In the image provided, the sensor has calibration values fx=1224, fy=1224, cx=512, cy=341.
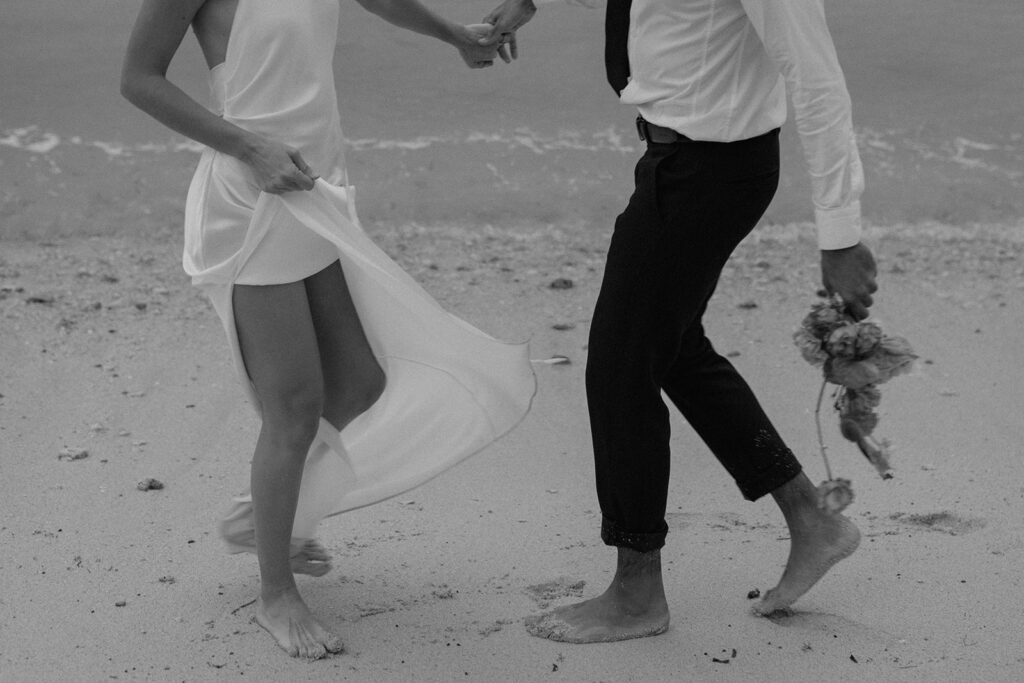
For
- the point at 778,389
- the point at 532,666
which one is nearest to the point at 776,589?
the point at 532,666

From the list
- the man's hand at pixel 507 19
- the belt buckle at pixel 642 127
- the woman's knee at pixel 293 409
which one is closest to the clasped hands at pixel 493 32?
the man's hand at pixel 507 19

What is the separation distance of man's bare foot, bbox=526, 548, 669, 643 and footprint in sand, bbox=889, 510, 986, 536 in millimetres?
806

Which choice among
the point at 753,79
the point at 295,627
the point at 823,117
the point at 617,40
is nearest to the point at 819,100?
the point at 823,117

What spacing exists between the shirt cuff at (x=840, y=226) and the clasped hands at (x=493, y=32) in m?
1.08

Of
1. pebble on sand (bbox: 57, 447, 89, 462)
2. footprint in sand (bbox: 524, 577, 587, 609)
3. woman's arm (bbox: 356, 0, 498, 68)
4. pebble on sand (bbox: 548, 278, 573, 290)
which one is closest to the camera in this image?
footprint in sand (bbox: 524, 577, 587, 609)

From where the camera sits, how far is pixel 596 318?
8.05 ft

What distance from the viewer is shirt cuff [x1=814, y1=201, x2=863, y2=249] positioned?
2.23 meters

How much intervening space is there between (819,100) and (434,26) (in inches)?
44.4

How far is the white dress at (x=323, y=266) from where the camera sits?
A: 238 centimetres

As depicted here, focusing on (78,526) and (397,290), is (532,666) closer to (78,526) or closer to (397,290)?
(397,290)

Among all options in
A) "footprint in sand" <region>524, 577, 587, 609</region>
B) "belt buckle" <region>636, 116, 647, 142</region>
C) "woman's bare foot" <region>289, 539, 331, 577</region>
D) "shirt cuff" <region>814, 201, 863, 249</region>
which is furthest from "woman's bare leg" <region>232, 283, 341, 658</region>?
"shirt cuff" <region>814, 201, 863, 249</region>

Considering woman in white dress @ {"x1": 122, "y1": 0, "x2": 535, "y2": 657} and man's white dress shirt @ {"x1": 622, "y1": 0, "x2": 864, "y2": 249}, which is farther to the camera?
woman in white dress @ {"x1": 122, "y1": 0, "x2": 535, "y2": 657}

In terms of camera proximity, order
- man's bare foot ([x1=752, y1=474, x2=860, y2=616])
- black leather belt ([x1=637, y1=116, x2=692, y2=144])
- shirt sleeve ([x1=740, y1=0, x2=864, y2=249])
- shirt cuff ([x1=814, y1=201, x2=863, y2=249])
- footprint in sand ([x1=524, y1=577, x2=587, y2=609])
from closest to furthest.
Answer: shirt sleeve ([x1=740, y1=0, x2=864, y2=249]) → shirt cuff ([x1=814, y1=201, x2=863, y2=249]) → black leather belt ([x1=637, y1=116, x2=692, y2=144]) → man's bare foot ([x1=752, y1=474, x2=860, y2=616]) → footprint in sand ([x1=524, y1=577, x2=587, y2=609])

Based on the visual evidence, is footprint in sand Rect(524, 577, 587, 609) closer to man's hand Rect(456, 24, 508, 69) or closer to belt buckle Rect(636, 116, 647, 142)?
belt buckle Rect(636, 116, 647, 142)
